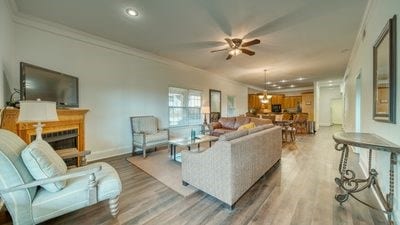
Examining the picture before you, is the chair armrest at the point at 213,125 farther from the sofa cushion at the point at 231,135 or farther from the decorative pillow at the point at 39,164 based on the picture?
the decorative pillow at the point at 39,164

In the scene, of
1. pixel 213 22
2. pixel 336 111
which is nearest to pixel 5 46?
pixel 213 22

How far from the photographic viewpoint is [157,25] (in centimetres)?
347

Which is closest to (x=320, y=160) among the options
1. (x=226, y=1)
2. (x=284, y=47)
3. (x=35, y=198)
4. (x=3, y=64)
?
(x=284, y=47)

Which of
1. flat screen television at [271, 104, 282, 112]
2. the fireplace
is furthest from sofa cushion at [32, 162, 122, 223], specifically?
flat screen television at [271, 104, 282, 112]

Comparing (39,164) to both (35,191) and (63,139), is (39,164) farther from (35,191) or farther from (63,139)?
(63,139)

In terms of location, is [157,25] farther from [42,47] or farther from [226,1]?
[42,47]

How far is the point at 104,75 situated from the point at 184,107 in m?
3.00

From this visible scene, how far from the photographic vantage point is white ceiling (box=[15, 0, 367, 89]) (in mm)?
2801

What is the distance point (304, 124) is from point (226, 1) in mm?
8196

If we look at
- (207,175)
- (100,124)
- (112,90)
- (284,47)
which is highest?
(284,47)

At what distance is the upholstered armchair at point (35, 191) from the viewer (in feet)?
4.82

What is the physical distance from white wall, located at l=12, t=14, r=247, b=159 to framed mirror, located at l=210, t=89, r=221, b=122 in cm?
241

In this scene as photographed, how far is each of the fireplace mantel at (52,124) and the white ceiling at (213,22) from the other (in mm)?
1719

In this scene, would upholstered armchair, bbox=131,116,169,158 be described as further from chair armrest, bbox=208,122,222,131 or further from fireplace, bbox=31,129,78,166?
chair armrest, bbox=208,122,222,131
